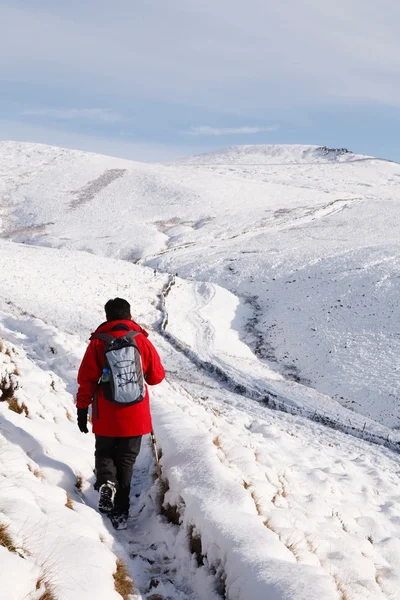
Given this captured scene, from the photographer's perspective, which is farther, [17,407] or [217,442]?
[217,442]

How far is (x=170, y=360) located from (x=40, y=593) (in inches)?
798

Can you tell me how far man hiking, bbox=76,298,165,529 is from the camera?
588cm

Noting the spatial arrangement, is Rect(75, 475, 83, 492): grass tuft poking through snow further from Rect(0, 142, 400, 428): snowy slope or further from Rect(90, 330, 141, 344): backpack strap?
Rect(0, 142, 400, 428): snowy slope

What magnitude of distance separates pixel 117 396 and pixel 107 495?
4.24 feet

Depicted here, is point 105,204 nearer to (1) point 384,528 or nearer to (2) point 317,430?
(2) point 317,430

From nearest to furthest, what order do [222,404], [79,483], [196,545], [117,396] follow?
[196,545] < [117,396] < [79,483] < [222,404]

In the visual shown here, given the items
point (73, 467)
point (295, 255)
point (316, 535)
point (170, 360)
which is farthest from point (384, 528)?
point (295, 255)

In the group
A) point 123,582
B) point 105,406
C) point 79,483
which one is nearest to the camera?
point 123,582

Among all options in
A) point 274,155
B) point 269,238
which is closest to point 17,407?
point 269,238

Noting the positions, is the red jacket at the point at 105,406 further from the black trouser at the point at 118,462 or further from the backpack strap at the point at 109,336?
the black trouser at the point at 118,462

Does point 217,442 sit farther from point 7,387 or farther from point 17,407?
point 7,387

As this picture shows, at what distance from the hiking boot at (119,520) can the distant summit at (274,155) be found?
151 metres

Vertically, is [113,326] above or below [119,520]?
above

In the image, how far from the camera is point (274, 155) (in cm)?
16775
